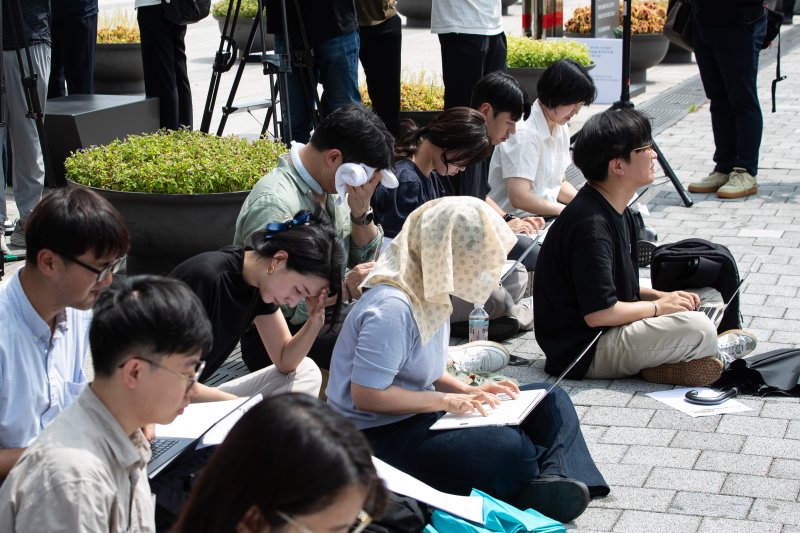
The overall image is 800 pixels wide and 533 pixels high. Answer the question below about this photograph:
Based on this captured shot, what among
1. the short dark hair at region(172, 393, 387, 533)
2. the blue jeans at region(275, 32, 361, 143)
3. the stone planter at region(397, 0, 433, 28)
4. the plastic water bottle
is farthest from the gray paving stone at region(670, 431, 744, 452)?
the stone planter at region(397, 0, 433, 28)

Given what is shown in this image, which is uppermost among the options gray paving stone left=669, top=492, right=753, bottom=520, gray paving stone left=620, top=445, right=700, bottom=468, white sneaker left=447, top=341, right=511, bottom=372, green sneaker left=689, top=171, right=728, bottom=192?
white sneaker left=447, top=341, right=511, bottom=372

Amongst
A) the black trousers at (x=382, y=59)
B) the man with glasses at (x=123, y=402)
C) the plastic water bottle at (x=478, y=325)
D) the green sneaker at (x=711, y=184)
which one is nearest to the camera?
the man with glasses at (x=123, y=402)

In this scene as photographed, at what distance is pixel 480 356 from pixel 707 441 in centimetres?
108

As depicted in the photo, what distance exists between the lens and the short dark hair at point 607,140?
15.7ft

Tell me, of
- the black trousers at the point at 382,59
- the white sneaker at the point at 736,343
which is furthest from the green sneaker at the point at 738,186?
the white sneaker at the point at 736,343

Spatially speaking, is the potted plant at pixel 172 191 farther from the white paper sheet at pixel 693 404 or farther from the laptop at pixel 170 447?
the laptop at pixel 170 447

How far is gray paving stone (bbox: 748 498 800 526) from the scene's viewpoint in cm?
373

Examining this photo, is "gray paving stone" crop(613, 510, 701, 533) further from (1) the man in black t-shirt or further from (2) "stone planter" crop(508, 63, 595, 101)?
(2) "stone planter" crop(508, 63, 595, 101)

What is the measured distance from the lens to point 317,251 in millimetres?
3672

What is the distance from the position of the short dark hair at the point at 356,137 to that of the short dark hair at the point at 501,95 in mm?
1548

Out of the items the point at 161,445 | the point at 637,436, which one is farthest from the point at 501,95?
the point at 161,445

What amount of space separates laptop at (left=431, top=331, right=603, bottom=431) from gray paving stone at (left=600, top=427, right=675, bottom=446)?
0.71 metres

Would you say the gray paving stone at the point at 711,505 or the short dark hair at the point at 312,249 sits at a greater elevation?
the short dark hair at the point at 312,249

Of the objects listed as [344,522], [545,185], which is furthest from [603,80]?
[344,522]
